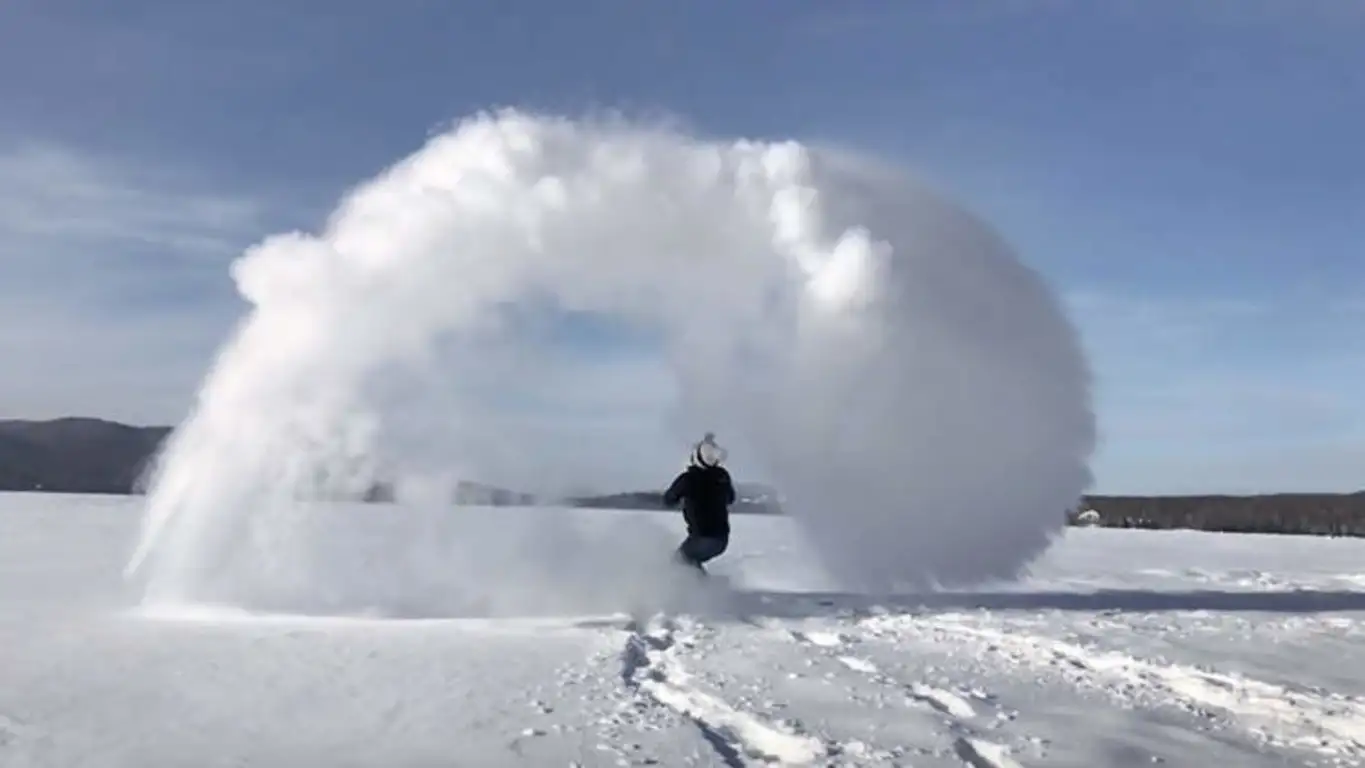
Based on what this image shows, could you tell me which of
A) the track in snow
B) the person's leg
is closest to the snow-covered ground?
the track in snow

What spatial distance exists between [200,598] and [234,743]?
325 inches

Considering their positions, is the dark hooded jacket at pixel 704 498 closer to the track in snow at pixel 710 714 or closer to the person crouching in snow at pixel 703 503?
the person crouching in snow at pixel 703 503

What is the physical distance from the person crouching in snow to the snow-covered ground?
3.26ft

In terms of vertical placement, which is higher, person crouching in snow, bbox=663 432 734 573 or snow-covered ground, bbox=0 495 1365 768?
person crouching in snow, bbox=663 432 734 573

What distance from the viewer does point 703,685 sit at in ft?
31.8

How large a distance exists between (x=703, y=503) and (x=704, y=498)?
0.32ft

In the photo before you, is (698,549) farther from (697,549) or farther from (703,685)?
(703,685)

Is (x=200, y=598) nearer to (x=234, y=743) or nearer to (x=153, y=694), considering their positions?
(x=153, y=694)

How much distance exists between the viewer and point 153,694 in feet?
29.1

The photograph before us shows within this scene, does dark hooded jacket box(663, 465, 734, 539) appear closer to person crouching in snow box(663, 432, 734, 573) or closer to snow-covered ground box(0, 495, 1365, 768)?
person crouching in snow box(663, 432, 734, 573)

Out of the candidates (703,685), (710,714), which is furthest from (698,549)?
(710,714)

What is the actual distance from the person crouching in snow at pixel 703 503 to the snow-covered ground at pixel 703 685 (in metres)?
0.99

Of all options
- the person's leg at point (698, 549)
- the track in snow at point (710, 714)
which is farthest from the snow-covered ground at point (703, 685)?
the person's leg at point (698, 549)

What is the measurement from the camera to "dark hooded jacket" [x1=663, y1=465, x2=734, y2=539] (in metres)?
17.3
